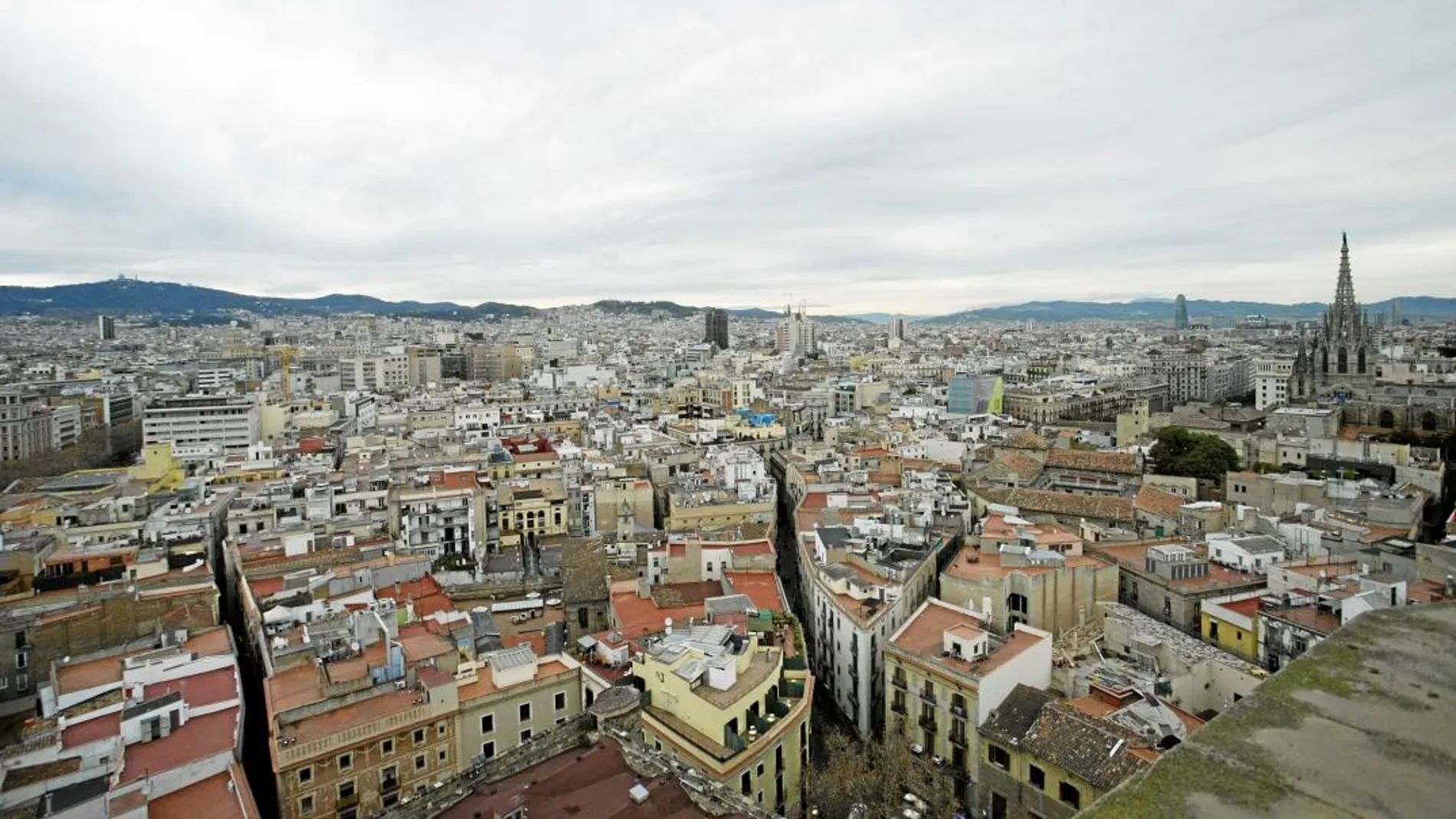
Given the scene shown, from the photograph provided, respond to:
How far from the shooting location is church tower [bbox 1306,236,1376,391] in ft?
219

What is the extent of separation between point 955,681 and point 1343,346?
2670 inches

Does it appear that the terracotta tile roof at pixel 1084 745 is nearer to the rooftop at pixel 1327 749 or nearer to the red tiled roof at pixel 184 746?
the rooftop at pixel 1327 749

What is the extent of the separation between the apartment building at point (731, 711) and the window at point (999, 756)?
3.76 m

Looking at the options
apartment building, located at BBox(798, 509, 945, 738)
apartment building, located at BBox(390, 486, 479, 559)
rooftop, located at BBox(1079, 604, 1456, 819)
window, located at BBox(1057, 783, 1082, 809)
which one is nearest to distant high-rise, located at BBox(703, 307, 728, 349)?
apartment building, located at BBox(390, 486, 479, 559)

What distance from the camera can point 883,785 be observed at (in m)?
16.4

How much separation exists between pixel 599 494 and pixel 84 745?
2149 centimetres

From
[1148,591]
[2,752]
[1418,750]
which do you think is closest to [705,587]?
[1148,591]

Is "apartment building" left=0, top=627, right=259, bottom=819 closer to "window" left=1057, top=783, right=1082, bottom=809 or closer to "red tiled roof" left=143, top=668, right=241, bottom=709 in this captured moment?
"red tiled roof" left=143, top=668, right=241, bottom=709

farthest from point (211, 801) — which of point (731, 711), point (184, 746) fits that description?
point (731, 711)

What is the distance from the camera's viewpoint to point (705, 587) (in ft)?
84.3

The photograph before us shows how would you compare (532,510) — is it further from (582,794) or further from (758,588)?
(582,794)

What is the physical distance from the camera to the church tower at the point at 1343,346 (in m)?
66.9

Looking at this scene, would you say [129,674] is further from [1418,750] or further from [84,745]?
[1418,750]

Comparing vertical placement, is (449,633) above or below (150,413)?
below
